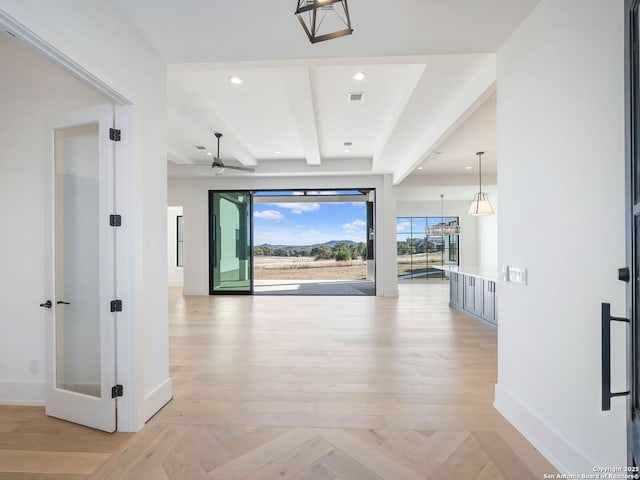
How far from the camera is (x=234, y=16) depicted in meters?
2.23

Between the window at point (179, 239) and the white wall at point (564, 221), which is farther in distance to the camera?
the window at point (179, 239)

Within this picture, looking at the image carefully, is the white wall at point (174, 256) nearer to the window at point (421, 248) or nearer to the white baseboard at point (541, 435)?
the window at point (421, 248)

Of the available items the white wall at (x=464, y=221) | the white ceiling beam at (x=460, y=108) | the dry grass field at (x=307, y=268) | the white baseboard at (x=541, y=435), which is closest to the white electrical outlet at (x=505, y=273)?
the white baseboard at (x=541, y=435)

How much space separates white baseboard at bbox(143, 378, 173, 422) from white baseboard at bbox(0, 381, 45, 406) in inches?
39.3

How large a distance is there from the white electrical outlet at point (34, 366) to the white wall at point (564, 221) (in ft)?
12.3

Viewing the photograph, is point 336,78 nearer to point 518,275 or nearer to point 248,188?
point 518,275

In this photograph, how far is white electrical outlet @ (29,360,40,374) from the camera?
2.69m

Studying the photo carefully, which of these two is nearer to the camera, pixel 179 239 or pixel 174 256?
pixel 174 256

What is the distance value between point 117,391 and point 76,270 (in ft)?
3.12

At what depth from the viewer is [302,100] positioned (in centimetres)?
396

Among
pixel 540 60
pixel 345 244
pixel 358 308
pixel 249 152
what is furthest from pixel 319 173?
pixel 345 244

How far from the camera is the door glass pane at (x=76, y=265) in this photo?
2.42 meters

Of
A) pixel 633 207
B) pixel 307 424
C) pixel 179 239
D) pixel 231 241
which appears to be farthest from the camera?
pixel 179 239

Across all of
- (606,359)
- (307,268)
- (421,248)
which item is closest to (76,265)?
(606,359)
